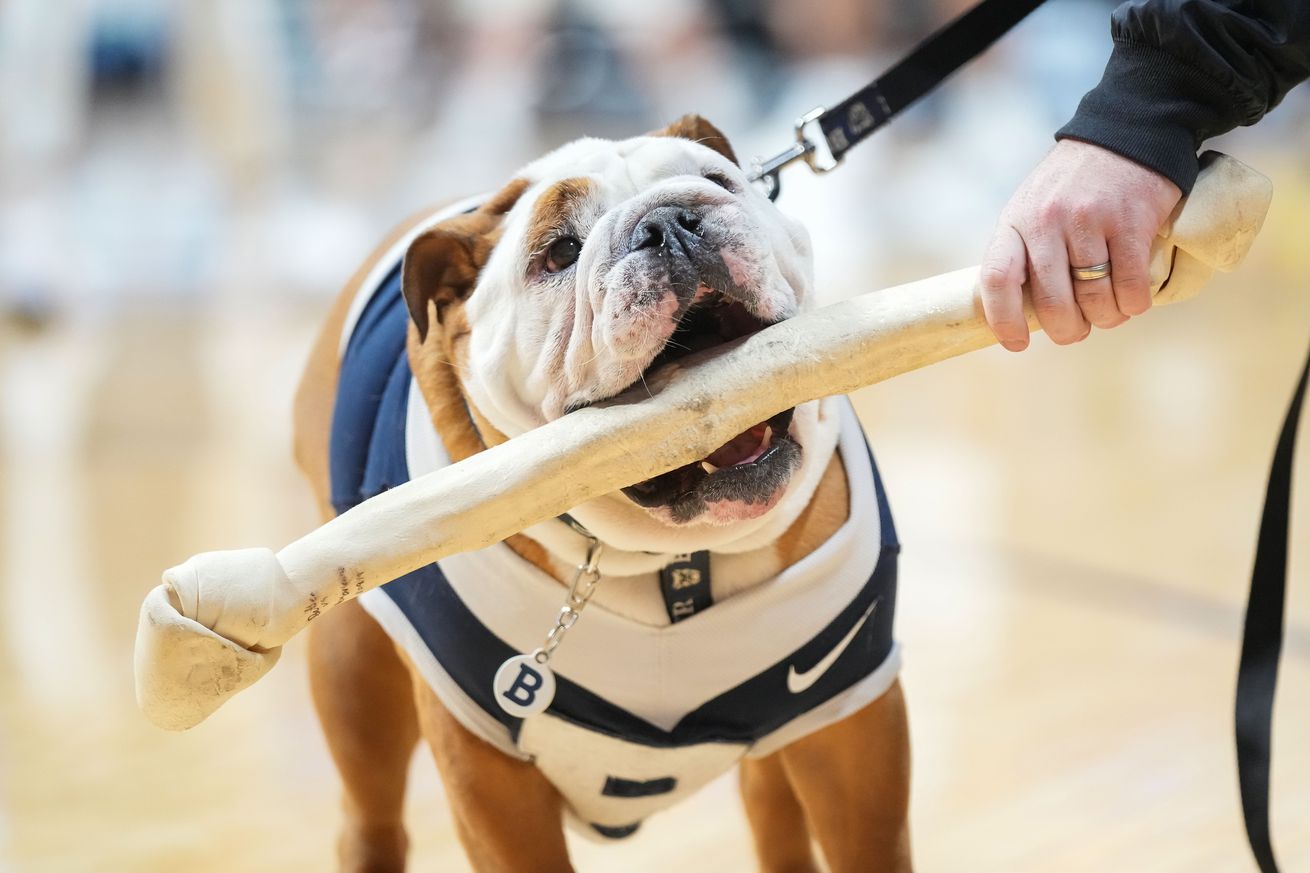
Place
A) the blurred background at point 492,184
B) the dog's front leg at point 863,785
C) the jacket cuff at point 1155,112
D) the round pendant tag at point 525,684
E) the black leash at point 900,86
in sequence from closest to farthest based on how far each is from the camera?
1. the jacket cuff at point 1155,112
2. the round pendant tag at point 525,684
3. the dog's front leg at point 863,785
4. the black leash at point 900,86
5. the blurred background at point 492,184

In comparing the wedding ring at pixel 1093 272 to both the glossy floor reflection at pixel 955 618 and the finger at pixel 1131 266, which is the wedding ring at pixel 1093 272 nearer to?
the finger at pixel 1131 266

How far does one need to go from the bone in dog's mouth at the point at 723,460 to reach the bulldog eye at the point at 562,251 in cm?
14

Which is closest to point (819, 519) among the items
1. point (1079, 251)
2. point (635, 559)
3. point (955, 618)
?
point (635, 559)

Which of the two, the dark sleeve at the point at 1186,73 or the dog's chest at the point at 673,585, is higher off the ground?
the dark sleeve at the point at 1186,73

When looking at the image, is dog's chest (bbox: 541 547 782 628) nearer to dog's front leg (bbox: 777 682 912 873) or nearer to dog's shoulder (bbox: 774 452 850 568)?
dog's shoulder (bbox: 774 452 850 568)

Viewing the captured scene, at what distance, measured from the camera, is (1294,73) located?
147cm

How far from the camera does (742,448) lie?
1.58m

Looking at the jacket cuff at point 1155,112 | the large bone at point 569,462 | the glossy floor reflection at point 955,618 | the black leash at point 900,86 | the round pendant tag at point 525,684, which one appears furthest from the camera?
the glossy floor reflection at point 955,618

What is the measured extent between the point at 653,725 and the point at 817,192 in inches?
250

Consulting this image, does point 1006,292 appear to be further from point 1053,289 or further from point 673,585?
point 673,585

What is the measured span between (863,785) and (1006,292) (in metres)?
0.64

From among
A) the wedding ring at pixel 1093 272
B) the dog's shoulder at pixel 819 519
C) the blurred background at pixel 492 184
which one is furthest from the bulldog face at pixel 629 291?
the blurred background at pixel 492 184

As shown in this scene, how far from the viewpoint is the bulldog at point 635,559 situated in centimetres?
153

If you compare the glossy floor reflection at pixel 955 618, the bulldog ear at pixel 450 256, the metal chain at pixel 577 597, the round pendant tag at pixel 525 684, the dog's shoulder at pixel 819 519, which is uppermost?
the bulldog ear at pixel 450 256
